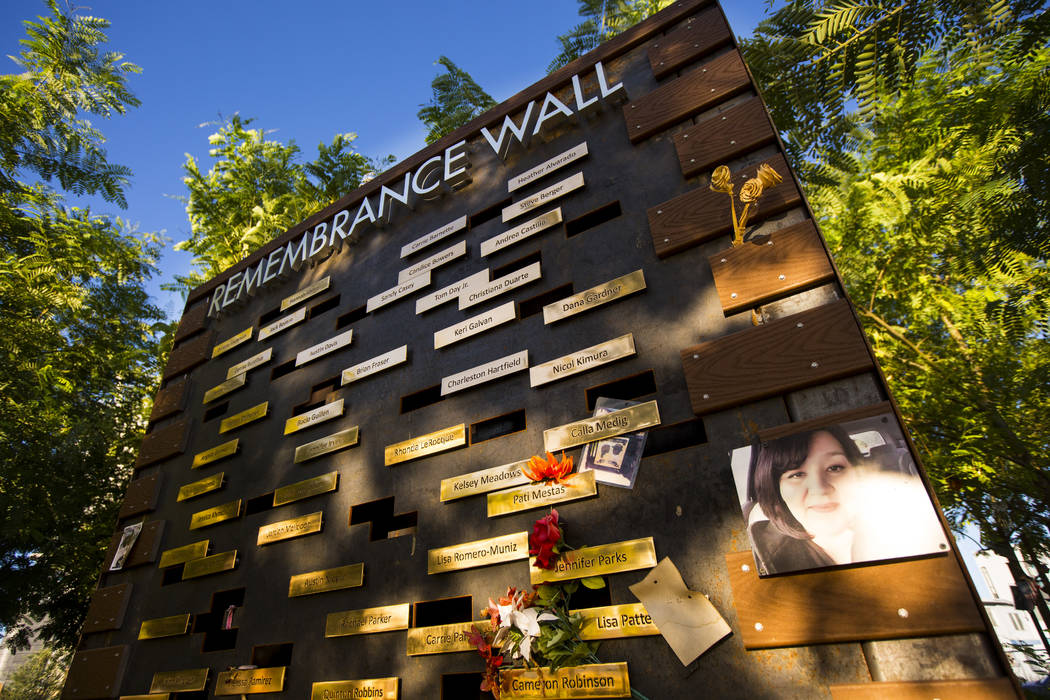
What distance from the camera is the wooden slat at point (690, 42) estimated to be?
15.0ft

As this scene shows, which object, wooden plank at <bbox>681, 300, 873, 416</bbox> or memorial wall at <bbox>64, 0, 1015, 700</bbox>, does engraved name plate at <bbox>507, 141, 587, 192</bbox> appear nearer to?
memorial wall at <bbox>64, 0, 1015, 700</bbox>

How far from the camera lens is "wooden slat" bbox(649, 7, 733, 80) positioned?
4586 millimetres

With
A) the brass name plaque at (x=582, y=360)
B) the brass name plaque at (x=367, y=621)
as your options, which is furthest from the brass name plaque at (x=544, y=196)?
the brass name plaque at (x=367, y=621)

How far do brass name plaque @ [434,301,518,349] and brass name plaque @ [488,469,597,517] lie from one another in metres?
1.46

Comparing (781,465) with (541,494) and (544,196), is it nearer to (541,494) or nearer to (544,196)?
(541,494)

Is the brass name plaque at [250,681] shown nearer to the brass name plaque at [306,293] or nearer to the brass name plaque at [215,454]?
the brass name plaque at [215,454]

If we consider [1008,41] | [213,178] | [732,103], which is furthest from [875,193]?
[213,178]

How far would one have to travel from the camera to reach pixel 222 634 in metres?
5.46

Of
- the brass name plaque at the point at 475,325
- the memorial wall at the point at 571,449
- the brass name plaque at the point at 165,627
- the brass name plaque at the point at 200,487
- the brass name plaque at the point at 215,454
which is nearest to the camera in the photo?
the memorial wall at the point at 571,449

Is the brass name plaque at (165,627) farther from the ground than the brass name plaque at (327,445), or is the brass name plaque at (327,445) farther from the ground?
the brass name plaque at (327,445)

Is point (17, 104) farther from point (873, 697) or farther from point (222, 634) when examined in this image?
point (873, 697)

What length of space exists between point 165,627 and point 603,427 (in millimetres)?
5118

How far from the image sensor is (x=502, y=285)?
4746mm

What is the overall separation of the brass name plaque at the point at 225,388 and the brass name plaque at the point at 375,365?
1.98 m
